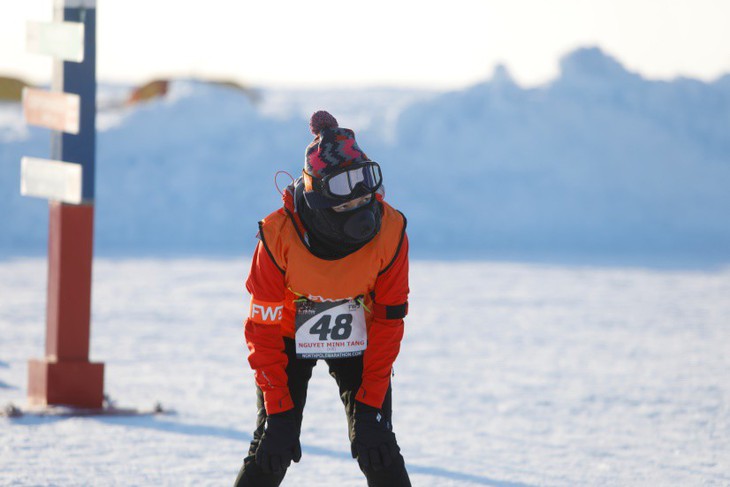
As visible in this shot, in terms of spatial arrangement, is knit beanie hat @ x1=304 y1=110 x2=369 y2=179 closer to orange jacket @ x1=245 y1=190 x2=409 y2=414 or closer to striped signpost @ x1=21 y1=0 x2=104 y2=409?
orange jacket @ x1=245 y1=190 x2=409 y2=414

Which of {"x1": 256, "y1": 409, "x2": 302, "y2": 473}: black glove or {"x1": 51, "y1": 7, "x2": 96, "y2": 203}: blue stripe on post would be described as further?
{"x1": 51, "y1": 7, "x2": 96, "y2": 203}: blue stripe on post

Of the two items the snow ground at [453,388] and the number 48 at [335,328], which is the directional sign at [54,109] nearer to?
the snow ground at [453,388]

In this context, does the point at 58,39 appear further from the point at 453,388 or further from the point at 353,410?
the point at 353,410

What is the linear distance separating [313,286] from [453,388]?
3.37 metres

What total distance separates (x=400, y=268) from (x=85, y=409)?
2823 mm

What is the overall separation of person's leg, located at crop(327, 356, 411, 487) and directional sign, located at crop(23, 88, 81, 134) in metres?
2.58

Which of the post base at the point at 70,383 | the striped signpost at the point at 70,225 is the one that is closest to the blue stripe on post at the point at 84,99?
the striped signpost at the point at 70,225

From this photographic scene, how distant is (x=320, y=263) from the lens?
2.62 meters

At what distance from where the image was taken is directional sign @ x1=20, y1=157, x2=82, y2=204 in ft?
16.1

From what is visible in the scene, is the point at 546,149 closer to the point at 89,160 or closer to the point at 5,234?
the point at 5,234

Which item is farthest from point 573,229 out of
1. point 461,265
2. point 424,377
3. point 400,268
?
point 400,268

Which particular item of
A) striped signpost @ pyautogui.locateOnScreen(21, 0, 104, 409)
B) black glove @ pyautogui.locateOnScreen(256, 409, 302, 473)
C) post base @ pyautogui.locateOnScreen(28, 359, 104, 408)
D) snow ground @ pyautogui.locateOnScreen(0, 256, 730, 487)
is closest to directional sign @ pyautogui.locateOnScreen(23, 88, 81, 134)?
striped signpost @ pyautogui.locateOnScreen(21, 0, 104, 409)

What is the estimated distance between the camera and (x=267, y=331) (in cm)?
260

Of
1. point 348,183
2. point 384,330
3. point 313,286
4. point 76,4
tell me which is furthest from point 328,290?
point 76,4
